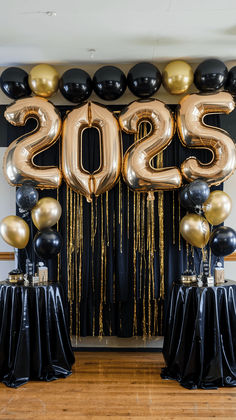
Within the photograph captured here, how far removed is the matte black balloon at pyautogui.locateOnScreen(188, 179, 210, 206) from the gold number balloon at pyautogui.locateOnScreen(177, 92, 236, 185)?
0.24 metres

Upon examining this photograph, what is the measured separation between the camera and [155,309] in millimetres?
3133

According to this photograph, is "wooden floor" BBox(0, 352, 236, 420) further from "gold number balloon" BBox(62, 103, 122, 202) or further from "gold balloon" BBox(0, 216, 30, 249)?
"gold number balloon" BBox(62, 103, 122, 202)

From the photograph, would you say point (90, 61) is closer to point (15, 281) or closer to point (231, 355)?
point (15, 281)

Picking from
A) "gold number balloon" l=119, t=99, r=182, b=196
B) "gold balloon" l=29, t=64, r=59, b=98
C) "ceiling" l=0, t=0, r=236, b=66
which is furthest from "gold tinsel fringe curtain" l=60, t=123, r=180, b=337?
"gold balloon" l=29, t=64, r=59, b=98

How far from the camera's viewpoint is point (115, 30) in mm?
2701

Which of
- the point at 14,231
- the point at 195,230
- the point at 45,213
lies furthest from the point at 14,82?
the point at 195,230

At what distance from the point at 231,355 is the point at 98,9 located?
2.45 m

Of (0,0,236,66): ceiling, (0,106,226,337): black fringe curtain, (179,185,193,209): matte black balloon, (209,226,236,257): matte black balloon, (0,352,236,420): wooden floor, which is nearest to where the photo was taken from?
(0,352,236,420): wooden floor

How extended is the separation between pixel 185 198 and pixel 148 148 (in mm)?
490

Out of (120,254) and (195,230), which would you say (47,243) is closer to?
(120,254)

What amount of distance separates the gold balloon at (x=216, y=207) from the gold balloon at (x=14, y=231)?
1388 millimetres

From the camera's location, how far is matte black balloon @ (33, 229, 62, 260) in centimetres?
272

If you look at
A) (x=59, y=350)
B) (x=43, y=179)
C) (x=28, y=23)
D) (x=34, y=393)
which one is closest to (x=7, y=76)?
(x=28, y=23)

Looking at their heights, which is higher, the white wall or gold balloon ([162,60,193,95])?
gold balloon ([162,60,193,95])
